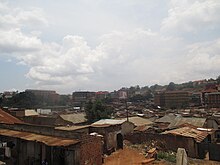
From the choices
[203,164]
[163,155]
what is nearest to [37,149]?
[163,155]

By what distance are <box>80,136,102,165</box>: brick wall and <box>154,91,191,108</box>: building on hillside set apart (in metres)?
100

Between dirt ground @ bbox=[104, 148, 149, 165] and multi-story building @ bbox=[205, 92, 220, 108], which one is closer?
dirt ground @ bbox=[104, 148, 149, 165]

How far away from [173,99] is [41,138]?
105m

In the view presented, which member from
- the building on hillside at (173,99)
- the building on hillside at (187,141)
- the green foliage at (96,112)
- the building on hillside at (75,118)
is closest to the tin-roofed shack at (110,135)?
the building on hillside at (187,141)

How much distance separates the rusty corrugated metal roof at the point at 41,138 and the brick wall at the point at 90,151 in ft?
2.20

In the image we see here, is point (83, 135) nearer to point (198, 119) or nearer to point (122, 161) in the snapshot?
point (122, 161)

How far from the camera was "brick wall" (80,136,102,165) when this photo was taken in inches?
613

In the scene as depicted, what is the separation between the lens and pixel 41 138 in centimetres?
1708

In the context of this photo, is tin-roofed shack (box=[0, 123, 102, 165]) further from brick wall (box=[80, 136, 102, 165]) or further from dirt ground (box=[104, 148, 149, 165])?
dirt ground (box=[104, 148, 149, 165])

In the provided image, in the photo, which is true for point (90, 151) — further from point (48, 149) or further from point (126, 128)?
point (126, 128)

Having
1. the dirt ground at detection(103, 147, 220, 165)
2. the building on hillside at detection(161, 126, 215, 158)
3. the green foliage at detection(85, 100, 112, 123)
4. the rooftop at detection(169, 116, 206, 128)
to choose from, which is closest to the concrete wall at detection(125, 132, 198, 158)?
the building on hillside at detection(161, 126, 215, 158)

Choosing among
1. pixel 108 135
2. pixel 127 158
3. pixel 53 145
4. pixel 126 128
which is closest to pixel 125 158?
pixel 127 158

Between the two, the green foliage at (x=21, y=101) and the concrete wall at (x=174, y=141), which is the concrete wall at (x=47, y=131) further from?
the green foliage at (x=21, y=101)

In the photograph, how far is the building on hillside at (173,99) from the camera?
114875 mm
